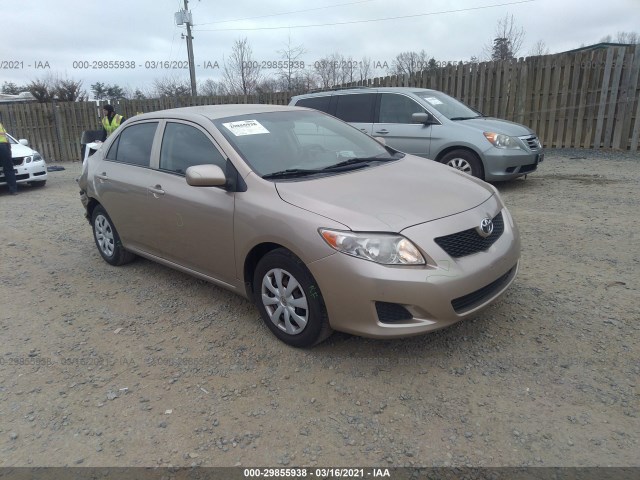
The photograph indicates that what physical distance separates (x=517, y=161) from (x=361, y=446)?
20.5ft

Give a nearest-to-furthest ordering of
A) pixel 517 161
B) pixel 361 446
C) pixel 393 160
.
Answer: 1. pixel 361 446
2. pixel 393 160
3. pixel 517 161

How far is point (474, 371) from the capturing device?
2.99 m

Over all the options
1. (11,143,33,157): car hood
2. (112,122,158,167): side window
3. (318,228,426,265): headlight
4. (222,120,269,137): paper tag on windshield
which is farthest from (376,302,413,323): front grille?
(11,143,33,157): car hood

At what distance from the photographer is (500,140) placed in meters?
7.42

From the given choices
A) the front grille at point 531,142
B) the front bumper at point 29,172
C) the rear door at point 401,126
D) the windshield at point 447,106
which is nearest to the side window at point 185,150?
the rear door at point 401,126

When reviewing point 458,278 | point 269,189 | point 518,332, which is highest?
point 269,189

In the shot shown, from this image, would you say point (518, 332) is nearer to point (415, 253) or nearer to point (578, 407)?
point (578, 407)

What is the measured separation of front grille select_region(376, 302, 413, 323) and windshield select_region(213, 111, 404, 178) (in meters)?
1.21

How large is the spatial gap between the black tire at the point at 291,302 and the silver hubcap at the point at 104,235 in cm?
244

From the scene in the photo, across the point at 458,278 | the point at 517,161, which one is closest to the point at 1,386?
the point at 458,278

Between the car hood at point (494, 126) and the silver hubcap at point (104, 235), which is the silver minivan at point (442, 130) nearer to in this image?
the car hood at point (494, 126)

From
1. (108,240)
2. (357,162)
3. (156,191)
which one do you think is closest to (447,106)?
(357,162)

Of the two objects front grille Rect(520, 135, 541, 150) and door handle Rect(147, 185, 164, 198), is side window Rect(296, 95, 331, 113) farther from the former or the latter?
door handle Rect(147, 185, 164, 198)

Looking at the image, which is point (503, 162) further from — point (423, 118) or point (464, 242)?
point (464, 242)
